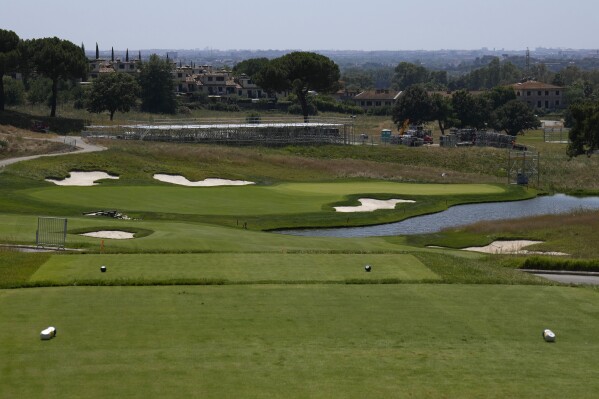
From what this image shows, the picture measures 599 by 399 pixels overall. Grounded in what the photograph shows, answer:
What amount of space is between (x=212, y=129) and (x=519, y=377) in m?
81.3

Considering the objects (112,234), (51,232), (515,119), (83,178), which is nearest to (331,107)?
(515,119)

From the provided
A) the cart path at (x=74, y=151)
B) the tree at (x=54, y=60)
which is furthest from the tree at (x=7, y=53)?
the cart path at (x=74, y=151)

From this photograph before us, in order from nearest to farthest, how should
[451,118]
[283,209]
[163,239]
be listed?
[163,239]
[283,209]
[451,118]

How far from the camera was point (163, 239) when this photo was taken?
1676 inches

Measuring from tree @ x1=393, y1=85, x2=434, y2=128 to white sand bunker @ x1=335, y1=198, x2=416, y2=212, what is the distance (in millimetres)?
69445

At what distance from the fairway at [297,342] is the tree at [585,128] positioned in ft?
171

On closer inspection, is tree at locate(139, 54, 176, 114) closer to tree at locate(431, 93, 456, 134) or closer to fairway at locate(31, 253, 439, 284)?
tree at locate(431, 93, 456, 134)

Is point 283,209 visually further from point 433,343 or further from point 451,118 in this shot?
point 451,118

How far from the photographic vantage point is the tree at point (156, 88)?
14850 cm

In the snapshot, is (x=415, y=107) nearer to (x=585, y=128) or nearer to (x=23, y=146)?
(x=585, y=128)

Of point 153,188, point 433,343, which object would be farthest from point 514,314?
point 153,188

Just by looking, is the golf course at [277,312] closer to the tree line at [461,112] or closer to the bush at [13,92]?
the tree line at [461,112]

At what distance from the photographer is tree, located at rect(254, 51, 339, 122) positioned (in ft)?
419

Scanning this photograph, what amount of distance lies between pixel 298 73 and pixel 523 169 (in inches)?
2054
